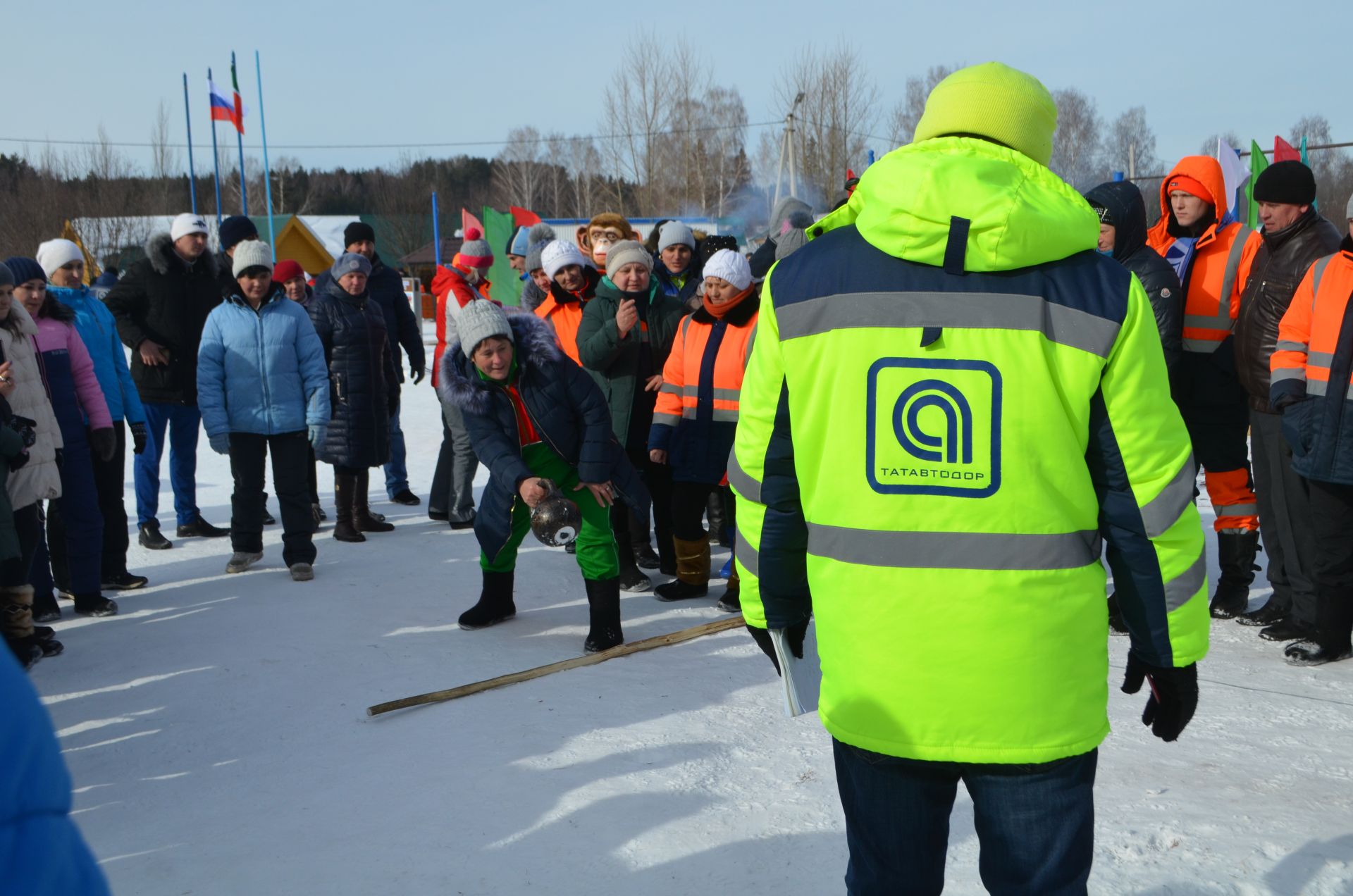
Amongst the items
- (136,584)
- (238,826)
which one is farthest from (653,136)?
(238,826)

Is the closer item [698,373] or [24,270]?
[24,270]

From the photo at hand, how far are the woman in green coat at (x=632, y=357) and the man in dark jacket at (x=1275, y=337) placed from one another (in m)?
2.76

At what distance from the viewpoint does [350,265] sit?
22.9 ft

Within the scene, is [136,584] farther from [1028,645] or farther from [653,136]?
[653,136]

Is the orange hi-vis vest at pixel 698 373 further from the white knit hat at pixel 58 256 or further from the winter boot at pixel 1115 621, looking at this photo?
the white knit hat at pixel 58 256

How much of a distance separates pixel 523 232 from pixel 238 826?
6.71 meters

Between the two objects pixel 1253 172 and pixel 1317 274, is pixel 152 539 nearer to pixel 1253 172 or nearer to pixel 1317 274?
pixel 1317 274

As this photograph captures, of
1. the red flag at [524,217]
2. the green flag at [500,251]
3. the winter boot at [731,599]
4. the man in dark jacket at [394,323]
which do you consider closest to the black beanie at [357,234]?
the man in dark jacket at [394,323]

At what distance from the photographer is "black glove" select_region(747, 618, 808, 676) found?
88.4 inches

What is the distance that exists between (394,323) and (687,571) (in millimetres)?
3297

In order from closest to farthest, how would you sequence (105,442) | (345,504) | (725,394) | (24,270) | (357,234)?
1. (24,270)
2. (725,394)
3. (105,442)
4. (345,504)
5. (357,234)

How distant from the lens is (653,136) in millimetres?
44250

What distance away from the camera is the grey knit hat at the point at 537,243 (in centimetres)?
734

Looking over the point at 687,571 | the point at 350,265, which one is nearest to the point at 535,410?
the point at 687,571
